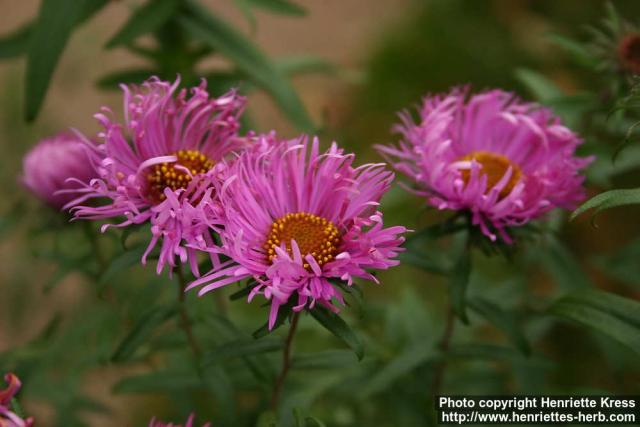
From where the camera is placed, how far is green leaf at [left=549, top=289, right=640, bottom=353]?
988 mm

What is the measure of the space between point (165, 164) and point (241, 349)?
282 millimetres

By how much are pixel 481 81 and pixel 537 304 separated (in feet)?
4.91

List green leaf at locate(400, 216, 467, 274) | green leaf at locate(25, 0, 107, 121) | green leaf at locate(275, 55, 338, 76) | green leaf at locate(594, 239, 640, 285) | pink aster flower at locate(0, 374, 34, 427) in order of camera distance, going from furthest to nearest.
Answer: green leaf at locate(275, 55, 338, 76) < green leaf at locate(594, 239, 640, 285) < green leaf at locate(25, 0, 107, 121) < green leaf at locate(400, 216, 467, 274) < pink aster flower at locate(0, 374, 34, 427)

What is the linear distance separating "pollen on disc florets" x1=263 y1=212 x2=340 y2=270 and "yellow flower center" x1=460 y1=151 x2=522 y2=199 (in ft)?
0.92

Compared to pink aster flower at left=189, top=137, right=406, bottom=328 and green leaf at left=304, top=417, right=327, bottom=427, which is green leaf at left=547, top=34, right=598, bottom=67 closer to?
pink aster flower at left=189, top=137, right=406, bottom=328

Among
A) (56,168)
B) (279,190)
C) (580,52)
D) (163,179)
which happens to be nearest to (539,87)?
(580,52)

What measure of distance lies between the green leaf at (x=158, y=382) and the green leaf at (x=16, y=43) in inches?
27.4

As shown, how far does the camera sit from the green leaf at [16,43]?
143cm

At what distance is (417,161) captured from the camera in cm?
107

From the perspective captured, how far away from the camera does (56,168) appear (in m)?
1.15

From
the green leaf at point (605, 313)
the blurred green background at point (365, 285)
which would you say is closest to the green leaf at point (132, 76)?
the blurred green background at point (365, 285)

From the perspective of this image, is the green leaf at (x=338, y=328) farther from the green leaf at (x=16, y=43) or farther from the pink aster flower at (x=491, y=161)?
the green leaf at (x=16, y=43)

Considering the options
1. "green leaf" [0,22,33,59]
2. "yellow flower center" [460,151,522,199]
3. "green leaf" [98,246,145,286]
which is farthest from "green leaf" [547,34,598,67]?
"green leaf" [0,22,33,59]

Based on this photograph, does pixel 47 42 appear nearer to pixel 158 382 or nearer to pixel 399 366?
pixel 158 382
